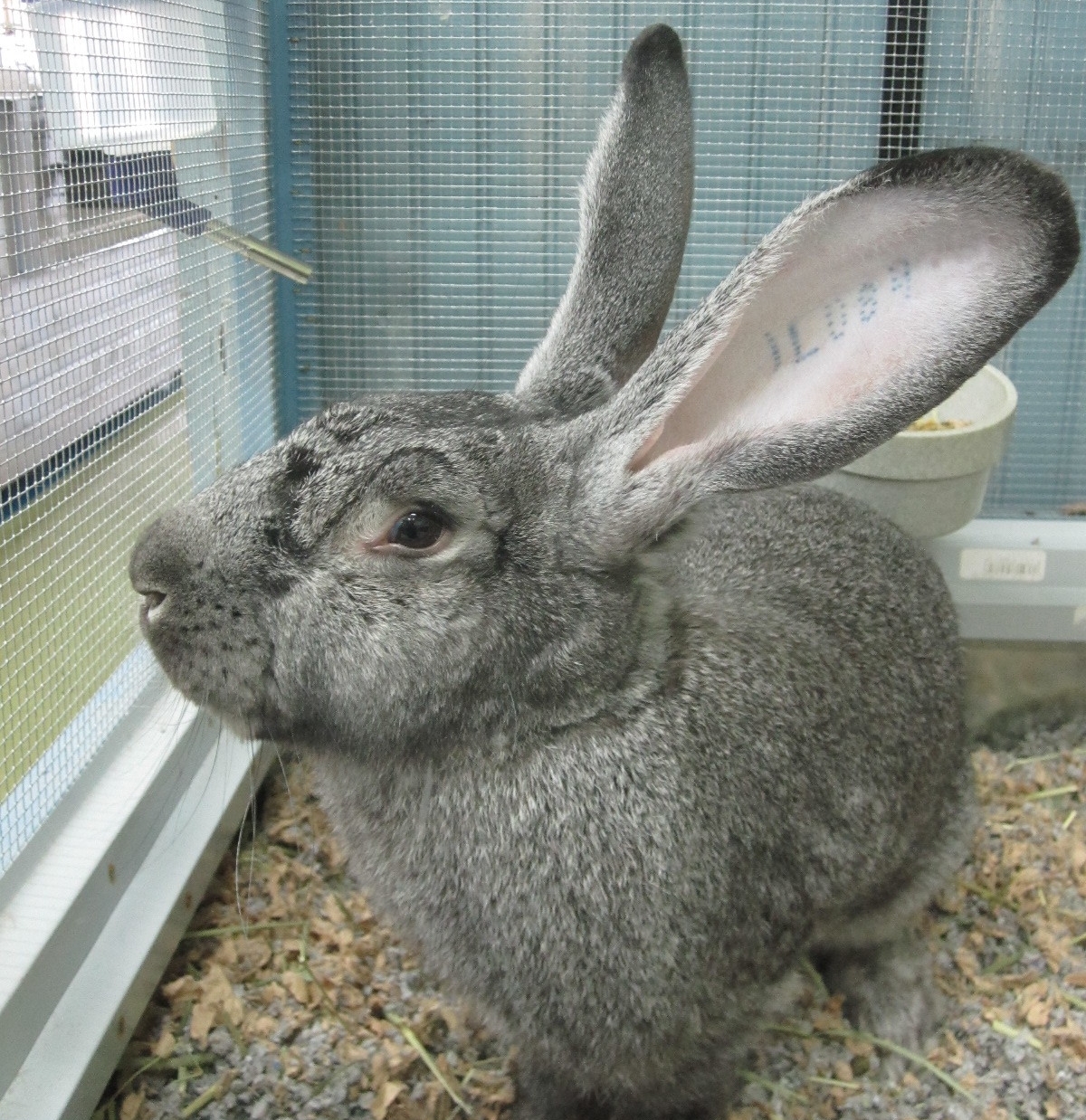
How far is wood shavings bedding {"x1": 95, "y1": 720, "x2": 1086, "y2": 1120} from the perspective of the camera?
2.25m

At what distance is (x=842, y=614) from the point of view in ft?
7.43

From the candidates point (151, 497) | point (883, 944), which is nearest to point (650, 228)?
point (151, 497)

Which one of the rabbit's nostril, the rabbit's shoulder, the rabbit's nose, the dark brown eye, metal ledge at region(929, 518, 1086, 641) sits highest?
the dark brown eye

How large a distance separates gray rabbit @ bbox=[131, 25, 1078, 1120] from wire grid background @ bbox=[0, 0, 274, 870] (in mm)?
548

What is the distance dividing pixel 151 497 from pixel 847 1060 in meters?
1.83

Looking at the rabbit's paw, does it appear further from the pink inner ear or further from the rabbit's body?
the pink inner ear

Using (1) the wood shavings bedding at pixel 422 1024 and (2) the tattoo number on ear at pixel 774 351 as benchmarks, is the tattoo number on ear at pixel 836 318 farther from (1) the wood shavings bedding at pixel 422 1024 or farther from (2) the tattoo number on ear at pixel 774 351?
(1) the wood shavings bedding at pixel 422 1024

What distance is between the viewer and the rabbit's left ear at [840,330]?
141 centimetres

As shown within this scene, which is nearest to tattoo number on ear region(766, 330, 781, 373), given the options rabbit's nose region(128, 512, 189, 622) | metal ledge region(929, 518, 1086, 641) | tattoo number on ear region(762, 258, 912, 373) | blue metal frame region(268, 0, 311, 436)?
tattoo number on ear region(762, 258, 912, 373)

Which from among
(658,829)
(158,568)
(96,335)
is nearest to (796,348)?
(658,829)

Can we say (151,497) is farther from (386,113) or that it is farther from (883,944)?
(883,944)

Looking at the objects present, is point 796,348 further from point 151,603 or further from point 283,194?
point 283,194

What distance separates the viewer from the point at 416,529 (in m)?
1.67

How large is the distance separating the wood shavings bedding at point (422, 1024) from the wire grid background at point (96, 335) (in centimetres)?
52
